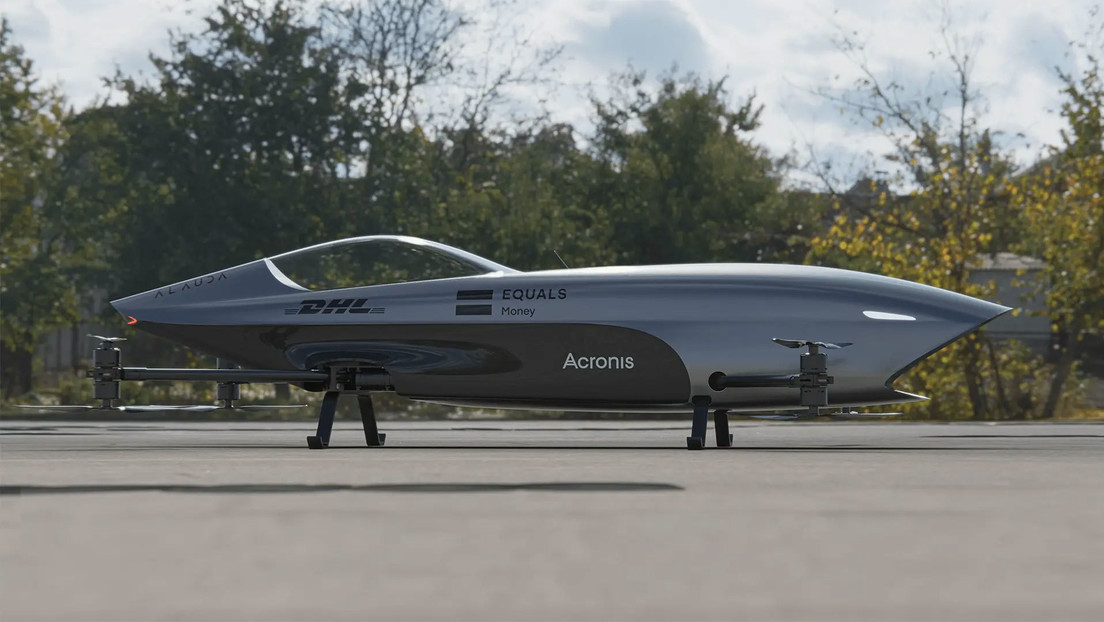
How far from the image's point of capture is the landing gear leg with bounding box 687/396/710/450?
1302cm

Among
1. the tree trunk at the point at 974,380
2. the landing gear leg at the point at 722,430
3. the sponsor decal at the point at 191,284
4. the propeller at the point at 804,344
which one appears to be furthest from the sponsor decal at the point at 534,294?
the tree trunk at the point at 974,380

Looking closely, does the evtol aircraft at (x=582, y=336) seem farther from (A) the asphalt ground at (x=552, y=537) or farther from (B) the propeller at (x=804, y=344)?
(A) the asphalt ground at (x=552, y=537)

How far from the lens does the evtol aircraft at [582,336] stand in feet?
42.0

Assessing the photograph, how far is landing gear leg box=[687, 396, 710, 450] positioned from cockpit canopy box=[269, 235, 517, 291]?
2.05 metres

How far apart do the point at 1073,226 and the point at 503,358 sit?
59.1 feet

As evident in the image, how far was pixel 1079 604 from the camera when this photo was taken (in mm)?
5266

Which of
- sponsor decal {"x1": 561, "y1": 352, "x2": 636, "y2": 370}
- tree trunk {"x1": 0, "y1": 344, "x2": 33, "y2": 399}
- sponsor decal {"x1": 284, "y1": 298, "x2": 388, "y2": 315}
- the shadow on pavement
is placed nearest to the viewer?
the shadow on pavement

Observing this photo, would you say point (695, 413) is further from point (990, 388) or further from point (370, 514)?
point (990, 388)

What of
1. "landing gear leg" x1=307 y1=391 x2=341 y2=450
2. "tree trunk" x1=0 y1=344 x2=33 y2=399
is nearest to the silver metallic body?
"landing gear leg" x1=307 y1=391 x2=341 y2=450

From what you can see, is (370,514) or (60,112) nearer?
(370,514)

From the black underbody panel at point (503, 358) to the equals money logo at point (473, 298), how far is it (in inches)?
5.1

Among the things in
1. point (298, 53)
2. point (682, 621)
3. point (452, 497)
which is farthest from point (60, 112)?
point (682, 621)

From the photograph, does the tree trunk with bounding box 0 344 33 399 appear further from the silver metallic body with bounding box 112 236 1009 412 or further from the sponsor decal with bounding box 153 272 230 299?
the silver metallic body with bounding box 112 236 1009 412

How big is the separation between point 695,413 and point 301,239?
23.8 m
